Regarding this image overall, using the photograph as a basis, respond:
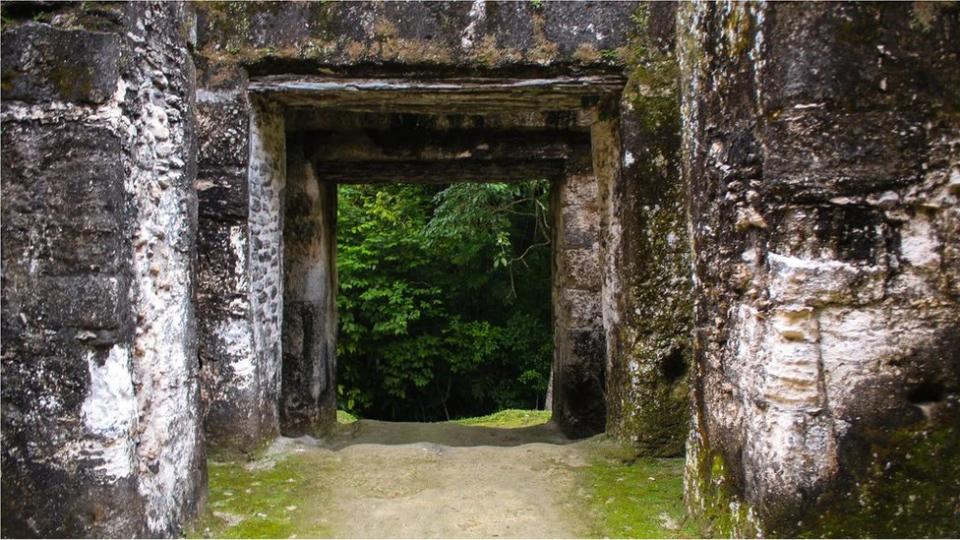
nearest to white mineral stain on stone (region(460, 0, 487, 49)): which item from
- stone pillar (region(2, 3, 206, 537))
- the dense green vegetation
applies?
stone pillar (region(2, 3, 206, 537))

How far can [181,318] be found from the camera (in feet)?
11.7

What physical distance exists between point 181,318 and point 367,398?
9.59 metres

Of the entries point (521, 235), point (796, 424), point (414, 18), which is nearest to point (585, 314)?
point (414, 18)

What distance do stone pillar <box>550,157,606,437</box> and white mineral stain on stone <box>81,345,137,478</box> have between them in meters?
4.95

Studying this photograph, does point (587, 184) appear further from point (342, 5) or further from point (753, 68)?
point (753, 68)

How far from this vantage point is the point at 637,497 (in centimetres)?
438

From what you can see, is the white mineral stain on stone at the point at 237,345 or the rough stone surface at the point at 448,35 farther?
the white mineral stain on stone at the point at 237,345

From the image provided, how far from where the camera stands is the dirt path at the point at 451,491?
3996 millimetres

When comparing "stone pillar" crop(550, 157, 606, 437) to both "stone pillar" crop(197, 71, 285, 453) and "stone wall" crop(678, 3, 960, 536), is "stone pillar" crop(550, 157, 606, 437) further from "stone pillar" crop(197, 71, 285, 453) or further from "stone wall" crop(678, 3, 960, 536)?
"stone wall" crop(678, 3, 960, 536)

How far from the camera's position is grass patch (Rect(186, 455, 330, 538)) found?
12.7 ft

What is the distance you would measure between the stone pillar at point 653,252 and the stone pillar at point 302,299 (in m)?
2.79

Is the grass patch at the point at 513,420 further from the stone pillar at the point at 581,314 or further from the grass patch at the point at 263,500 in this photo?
the grass patch at the point at 263,500

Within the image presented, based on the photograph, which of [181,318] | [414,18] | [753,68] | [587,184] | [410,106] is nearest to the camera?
[753,68]

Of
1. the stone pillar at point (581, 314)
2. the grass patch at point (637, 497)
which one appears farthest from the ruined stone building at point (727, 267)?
the stone pillar at point (581, 314)
